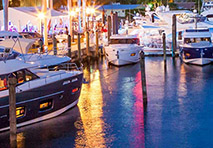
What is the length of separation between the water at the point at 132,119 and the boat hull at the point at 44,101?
0.28m

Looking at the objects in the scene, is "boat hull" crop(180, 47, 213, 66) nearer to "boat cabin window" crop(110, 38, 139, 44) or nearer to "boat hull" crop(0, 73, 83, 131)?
"boat cabin window" crop(110, 38, 139, 44)

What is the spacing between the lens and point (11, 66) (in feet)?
52.5

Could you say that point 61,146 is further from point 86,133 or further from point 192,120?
point 192,120

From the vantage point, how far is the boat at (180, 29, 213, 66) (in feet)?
102

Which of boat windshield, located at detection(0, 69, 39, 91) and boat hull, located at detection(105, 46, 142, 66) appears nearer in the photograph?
boat windshield, located at detection(0, 69, 39, 91)

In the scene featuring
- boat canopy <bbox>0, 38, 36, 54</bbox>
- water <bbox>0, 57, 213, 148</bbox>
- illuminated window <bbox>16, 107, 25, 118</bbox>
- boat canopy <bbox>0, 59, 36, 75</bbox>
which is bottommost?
water <bbox>0, 57, 213, 148</bbox>

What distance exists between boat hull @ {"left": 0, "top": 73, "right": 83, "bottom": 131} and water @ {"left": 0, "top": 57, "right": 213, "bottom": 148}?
28cm

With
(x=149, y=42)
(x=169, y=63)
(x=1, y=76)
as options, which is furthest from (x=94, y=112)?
(x=149, y=42)

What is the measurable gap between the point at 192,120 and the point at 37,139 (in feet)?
19.6

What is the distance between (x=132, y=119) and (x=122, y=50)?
1465 centimetres

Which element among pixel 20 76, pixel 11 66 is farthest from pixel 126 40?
pixel 11 66

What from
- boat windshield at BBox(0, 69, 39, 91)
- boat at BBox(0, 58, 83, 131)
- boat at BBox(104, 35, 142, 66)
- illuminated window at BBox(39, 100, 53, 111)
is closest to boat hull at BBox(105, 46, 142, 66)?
boat at BBox(104, 35, 142, 66)

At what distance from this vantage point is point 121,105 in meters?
20.4

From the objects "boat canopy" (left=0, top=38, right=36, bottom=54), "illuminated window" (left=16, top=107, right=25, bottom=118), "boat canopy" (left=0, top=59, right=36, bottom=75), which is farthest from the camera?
"boat canopy" (left=0, top=38, right=36, bottom=54)
